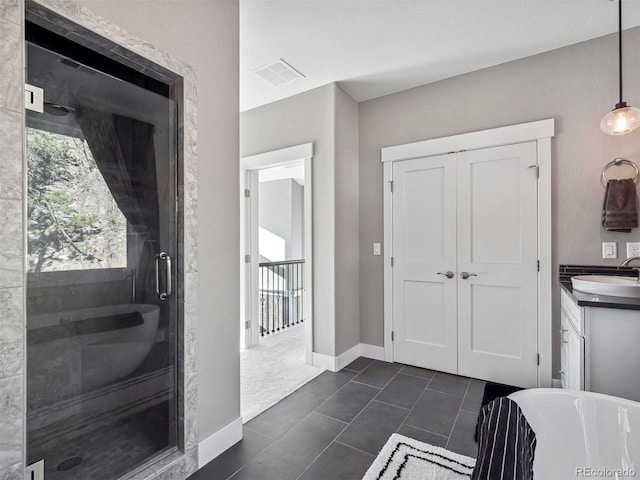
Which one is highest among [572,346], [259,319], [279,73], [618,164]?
[279,73]

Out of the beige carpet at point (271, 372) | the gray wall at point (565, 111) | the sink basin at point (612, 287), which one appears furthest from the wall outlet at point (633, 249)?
the beige carpet at point (271, 372)

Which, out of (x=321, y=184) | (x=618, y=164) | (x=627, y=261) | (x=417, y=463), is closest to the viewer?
(x=417, y=463)

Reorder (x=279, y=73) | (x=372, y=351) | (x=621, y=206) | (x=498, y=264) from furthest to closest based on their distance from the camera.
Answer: (x=372, y=351)
(x=279, y=73)
(x=498, y=264)
(x=621, y=206)

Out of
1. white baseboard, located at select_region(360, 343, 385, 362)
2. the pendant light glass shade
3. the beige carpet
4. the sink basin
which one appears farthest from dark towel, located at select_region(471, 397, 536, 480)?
white baseboard, located at select_region(360, 343, 385, 362)

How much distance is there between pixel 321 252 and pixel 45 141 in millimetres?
2308

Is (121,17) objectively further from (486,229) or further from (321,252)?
(486,229)

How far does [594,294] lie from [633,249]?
2.59 ft

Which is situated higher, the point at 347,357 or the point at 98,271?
the point at 98,271

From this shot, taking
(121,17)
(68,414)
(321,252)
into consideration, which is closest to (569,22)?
(321,252)

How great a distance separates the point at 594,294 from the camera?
1.96 m

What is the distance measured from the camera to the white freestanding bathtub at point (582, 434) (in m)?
1.34

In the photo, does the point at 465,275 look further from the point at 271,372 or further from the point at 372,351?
the point at 271,372

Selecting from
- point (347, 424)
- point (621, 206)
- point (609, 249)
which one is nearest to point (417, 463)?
point (347, 424)

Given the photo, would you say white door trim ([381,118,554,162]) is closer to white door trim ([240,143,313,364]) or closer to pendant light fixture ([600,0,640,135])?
pendant light fixture ([600,0,640,135])
